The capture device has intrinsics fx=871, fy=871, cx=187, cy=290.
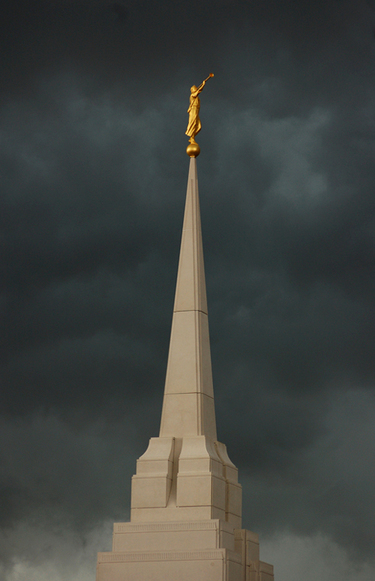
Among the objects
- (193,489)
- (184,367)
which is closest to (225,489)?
(193,489)

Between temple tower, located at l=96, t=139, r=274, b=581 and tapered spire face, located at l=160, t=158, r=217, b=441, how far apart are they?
1.2 inches

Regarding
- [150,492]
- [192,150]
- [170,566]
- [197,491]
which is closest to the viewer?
[170,566]

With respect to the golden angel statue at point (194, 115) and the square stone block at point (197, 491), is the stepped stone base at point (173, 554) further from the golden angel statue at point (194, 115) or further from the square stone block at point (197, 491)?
the golden angel statue at point (194, 115)

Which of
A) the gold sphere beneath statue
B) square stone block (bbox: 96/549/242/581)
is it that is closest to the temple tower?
square stone block (bbox: 96/549/242/581)

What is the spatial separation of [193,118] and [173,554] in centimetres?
1440

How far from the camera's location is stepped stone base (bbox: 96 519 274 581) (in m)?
24.2

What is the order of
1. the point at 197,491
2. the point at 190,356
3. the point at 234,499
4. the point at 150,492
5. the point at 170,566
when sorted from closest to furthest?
1. the point at 170,566
2. the point at 197,491
3. the point at 150,492
4. the point at 234,499
5. the point at 190,356

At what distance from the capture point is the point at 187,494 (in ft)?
82.7

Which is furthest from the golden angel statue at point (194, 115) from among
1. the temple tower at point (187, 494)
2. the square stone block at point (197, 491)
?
the square stone block at point (197, 491)

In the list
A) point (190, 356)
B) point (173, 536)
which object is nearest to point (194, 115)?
point (190, 356)

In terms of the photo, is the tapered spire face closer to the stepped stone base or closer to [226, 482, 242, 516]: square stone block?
[226, 482, 242, 516]: square stone block

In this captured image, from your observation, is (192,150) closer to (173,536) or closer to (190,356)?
(190,356)

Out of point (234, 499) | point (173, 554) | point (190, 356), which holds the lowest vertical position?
point (173, 554)

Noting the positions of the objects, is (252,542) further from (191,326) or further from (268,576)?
(191,326)
